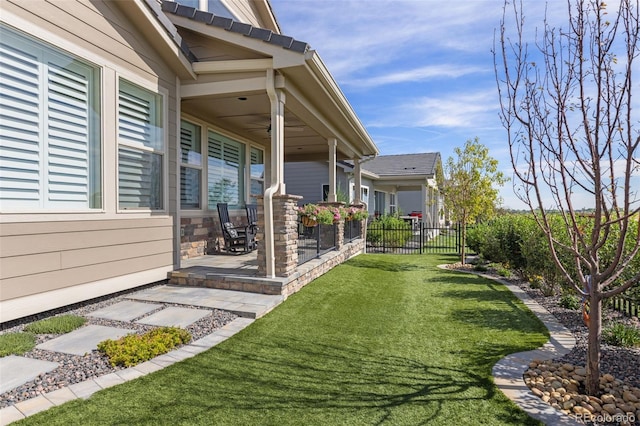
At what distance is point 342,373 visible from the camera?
9.58 feet

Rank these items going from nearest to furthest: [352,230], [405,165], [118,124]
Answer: [118,124]
[352,230]
[405,165]

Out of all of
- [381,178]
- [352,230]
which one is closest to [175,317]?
[352,230]

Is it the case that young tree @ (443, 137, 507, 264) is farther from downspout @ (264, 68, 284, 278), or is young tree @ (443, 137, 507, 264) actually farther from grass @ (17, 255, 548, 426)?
downspout @ (264, 68, 284, 278)

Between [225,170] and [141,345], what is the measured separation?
5560 mm

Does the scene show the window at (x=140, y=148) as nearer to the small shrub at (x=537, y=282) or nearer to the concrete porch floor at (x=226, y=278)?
the concrete porch floor at (x=226, y=278)

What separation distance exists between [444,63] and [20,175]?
245 inches

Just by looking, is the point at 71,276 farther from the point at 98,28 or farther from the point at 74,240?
the point at 98,28

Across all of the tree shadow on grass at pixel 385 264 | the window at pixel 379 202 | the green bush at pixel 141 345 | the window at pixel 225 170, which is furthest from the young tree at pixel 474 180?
the window at pixel 379 202

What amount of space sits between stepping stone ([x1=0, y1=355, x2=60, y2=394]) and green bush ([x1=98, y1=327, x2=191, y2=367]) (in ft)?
1.28

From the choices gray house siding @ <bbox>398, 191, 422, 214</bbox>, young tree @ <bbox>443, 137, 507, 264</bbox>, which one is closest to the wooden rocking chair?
young tree @ <bbox>443, 137, 507, 264</bbox>

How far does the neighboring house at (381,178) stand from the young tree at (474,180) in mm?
2190

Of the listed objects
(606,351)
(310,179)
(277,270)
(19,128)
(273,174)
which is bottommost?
(606,351)

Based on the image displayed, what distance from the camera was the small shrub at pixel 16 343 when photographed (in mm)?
3016

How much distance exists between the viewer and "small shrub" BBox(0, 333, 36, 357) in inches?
119
